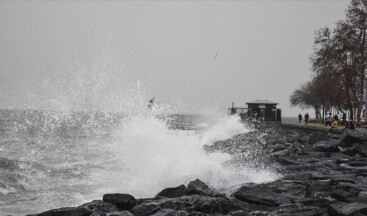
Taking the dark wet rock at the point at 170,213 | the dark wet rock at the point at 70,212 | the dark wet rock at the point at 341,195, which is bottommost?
the dark wet rock at the point at 70,212

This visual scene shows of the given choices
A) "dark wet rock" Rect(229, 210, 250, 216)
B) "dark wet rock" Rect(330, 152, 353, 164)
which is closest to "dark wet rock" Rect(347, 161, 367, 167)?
"dark wet rock" Rect(330, 152, 353, 164)

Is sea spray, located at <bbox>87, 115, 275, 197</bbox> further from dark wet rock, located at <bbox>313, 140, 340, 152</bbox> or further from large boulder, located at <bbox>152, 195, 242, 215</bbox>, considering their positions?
dark wet rock, located at <bbox>313, 140, 340, 152</bbox>

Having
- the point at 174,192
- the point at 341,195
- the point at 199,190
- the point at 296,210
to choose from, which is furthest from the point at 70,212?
the point at 341,195

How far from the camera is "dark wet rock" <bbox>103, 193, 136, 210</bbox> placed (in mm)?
8203

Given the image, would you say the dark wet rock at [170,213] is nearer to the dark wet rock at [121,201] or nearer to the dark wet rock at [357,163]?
the dark wet rock at [121,201]

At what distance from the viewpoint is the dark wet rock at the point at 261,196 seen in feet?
27.1

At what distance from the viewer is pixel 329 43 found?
132ft

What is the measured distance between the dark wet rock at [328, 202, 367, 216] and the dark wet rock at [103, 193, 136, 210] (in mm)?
3815

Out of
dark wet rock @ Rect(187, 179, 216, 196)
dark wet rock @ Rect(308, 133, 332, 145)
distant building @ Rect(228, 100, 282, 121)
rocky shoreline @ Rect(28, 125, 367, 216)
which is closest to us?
rocky shoreline @ Rect(28, 125, 367, 216)

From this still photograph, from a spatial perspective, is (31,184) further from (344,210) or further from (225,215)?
(344,210)

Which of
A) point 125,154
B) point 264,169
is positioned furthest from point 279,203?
point 125,154

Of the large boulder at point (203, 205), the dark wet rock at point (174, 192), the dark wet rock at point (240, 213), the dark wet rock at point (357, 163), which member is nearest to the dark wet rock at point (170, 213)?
the large boulder at point (203, 205)

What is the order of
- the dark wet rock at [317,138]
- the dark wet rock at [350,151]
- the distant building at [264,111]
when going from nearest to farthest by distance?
the dark wet rock at [350,151] → the dark wet rock at [317,138] → the distant building at [264,111]

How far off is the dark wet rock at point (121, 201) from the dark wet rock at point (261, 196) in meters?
2.28
